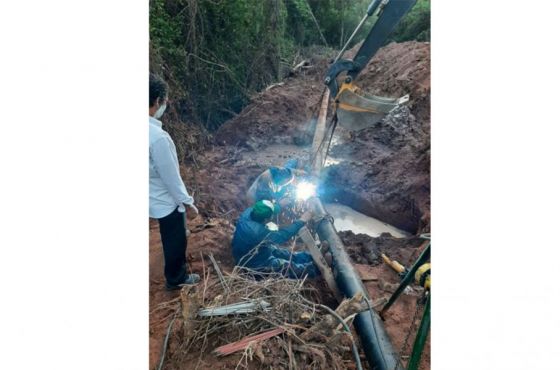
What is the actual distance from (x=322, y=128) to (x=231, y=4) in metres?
2.27

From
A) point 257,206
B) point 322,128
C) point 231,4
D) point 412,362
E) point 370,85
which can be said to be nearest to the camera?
point 412,362

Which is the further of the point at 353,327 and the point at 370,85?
the point at 370,85

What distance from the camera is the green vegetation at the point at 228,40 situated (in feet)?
12.5

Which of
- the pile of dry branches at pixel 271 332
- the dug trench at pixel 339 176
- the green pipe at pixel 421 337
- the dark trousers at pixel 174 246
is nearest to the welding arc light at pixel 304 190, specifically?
the dug trench at pixel 339 176

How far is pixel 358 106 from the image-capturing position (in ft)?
9.97

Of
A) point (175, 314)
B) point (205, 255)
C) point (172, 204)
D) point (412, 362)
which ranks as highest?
point (172, 204)

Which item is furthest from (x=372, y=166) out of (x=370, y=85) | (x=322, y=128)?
(x=370, y=85)

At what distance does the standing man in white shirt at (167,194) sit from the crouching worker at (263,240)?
1.40ft

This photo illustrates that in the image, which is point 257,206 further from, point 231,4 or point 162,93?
point 231,4

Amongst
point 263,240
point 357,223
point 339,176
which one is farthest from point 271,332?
point 339,176

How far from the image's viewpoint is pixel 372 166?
17.7 feet

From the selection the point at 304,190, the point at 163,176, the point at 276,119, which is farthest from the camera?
the point at 276,119

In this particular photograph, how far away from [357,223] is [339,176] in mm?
810

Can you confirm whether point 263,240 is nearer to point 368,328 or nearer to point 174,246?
point 174,246
